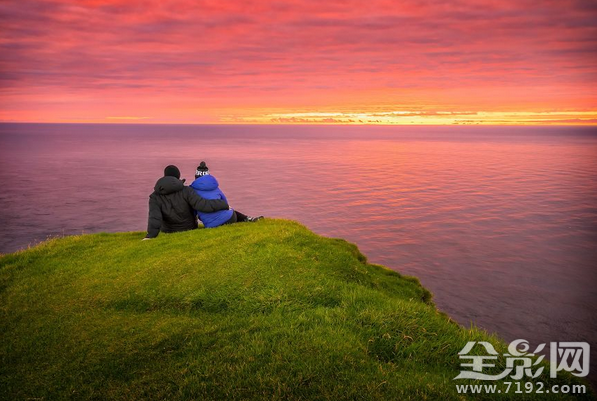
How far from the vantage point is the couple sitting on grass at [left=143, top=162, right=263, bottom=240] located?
624 inches

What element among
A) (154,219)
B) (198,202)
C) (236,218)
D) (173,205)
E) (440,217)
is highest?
(198,202)

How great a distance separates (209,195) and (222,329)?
822 centimetres

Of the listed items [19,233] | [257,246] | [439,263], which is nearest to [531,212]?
[439,263]

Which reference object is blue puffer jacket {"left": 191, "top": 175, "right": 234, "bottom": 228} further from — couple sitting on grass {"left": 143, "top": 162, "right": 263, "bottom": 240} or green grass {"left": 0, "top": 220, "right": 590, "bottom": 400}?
green grass {"left": 0, "top": 220, "right": 590, "bottom": 400}

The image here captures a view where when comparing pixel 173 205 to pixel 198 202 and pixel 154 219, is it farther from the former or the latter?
pixel 198 202

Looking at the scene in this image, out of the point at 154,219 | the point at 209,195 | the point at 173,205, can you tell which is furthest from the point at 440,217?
the point at 154,219

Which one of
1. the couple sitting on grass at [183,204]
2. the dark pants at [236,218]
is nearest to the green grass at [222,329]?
the couple sitting on grass at [183,204]

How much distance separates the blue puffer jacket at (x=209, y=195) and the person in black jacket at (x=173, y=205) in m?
0.25

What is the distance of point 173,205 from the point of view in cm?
1620

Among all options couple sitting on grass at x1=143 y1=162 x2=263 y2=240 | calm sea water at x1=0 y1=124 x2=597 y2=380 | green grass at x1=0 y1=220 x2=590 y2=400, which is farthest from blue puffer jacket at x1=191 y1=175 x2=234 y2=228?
calm sea water at x1=0 y1=124 x2=597 y2=380

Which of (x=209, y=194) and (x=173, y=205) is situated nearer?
(x=173, y=205)

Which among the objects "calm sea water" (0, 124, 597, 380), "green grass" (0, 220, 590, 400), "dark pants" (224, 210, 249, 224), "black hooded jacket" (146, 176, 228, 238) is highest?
"black hooded jacket" (146, 176, 228, 238)

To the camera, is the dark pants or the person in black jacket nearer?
the person in black jacket

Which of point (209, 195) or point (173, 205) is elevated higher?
point (209, 195)
